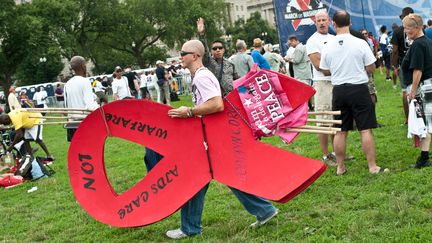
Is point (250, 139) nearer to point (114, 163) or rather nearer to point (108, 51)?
point (114, 163)

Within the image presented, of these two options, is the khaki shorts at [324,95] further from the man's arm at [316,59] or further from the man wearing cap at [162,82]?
the man wearing cap at [162,82]

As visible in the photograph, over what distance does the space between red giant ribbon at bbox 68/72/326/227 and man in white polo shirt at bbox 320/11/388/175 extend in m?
1.64

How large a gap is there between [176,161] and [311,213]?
141cm

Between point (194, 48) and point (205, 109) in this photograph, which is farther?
point (194, 48)

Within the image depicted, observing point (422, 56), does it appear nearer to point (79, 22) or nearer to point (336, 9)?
point (336, 9)

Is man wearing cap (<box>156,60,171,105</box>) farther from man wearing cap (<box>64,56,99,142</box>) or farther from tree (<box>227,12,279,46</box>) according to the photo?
tree (<box>227,12,279,46</box>)

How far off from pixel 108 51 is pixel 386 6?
52571 millimetres

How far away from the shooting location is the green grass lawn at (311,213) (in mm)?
4656

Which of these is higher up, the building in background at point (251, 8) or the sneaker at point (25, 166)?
the sneaker at point (25, 166)

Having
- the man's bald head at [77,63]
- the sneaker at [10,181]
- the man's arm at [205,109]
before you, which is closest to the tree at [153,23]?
the sneaker at [10,181]

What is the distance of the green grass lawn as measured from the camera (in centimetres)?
466

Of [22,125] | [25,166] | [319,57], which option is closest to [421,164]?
[319,57]

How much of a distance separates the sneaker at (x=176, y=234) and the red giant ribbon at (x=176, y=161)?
1.24ft

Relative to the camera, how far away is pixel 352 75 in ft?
20.2
